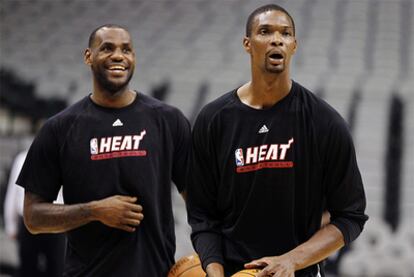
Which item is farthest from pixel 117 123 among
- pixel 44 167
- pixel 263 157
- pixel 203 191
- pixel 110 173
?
pixel 263 157

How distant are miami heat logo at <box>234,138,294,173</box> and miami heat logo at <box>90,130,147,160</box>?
0.59 metres

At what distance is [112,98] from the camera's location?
339 cm

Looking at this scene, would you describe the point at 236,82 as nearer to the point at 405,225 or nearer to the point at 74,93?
the point at 74,93

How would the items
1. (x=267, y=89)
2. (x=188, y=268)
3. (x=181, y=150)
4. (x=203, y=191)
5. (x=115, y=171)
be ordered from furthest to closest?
1. (x=181, y=150)
2. (x=115, y=171)
3. (x=188, y=268)
4. (x=203, y=191)
5. (x=267, y=89)

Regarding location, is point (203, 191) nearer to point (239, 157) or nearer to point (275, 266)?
point (239, 157)

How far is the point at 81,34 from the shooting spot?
438 inches

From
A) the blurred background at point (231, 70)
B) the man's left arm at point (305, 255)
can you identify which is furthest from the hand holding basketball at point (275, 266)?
the blurred background at point (231, 70)

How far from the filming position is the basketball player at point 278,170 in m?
2.78

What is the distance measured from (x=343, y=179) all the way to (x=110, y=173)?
98 cm

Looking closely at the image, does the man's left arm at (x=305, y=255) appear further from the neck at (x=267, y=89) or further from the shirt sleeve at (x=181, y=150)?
the shirt sleeve at (x=181, y=150)

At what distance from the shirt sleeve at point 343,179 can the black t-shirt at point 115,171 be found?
2.54 ft

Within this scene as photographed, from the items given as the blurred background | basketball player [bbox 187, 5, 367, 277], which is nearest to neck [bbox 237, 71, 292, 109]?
basketball player [bbox 187, 5, 367, 277]

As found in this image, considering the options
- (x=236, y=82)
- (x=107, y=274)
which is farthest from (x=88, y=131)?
(x=236, y=82)

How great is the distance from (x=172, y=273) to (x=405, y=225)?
5.16 meters
